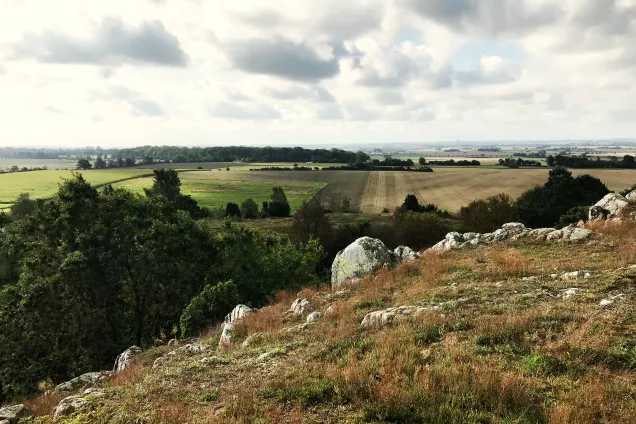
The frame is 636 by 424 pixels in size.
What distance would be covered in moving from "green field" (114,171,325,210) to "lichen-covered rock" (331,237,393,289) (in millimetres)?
82332

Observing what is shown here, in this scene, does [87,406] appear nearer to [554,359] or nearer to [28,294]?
[554,359]

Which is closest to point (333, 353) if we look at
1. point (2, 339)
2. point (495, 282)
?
point (495, 282)

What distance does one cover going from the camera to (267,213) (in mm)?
103625

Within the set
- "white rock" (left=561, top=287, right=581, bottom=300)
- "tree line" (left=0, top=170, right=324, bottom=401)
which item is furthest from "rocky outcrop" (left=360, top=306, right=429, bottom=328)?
"tree line" (left=0, top=170, right=324, bottom=401)

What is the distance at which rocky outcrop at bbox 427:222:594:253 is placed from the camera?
22797 millimetres

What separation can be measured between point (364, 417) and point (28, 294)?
2482 cm

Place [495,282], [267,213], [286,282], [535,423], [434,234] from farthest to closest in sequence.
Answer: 1. [267,213]
2. [434,234]
3. [286,282]
4. [495,282]
5. [535,423]

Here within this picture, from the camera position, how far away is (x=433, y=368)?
29.7ft

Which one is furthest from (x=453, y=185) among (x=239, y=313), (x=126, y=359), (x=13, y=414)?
(x=13, y=414)

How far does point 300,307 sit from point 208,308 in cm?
706

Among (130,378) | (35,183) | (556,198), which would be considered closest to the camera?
(130,378)

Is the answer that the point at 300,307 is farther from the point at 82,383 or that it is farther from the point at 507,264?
the point at 507,264

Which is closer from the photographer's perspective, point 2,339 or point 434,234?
point 2,339

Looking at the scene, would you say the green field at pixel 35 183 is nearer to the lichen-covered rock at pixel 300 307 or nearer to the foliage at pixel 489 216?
the foliage at pixel 489 216
